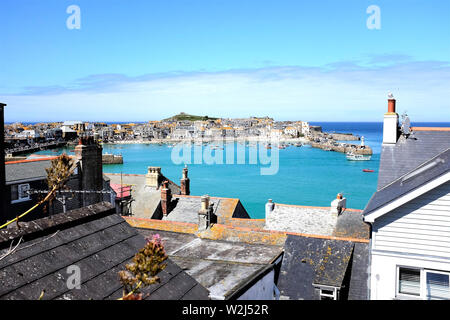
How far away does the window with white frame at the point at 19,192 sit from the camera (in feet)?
75.4

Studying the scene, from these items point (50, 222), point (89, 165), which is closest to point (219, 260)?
point (50, 222)

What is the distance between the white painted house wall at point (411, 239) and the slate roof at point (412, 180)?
33 cm

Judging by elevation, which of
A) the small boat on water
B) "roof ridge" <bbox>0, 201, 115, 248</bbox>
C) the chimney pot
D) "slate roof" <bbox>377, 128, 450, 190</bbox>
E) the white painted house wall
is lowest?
the small boat on water

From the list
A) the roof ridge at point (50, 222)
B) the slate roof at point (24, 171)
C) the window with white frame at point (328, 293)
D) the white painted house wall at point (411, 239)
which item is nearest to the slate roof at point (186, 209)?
the slate roof at point (24, 171)

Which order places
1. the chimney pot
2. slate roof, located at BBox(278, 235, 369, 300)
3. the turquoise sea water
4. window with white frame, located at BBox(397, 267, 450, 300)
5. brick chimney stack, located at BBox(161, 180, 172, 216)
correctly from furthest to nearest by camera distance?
the turquoise sea water, brick chimney stack, located at BBox(161, 180, 172, 216), the chimney pot, slate roof, located at BBox(278, 235, 369, 300), window with white frame, located at BBox(397, 267, 450, 300)

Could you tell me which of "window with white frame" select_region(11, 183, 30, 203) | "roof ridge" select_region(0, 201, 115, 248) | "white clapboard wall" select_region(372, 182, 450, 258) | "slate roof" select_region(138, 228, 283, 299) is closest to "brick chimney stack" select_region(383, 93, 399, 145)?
"white clapboard wall" select_region(372, 182, 450, 258)

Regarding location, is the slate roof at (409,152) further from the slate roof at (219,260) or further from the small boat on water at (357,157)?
the small boat on water at (357,157)

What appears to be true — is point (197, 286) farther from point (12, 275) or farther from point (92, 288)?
point (12, 275)

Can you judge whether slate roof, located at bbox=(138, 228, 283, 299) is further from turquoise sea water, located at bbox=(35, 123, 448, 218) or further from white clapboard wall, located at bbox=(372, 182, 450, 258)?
turquoise sea water, located at bbox=(35, 123, 448, 218)

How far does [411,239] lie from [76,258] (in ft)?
25.6

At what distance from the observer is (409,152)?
38.5ft

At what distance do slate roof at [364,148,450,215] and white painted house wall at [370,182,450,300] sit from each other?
0.33 metres

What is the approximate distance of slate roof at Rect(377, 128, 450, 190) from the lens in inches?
438

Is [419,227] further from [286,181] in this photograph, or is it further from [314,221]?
[286,181]
